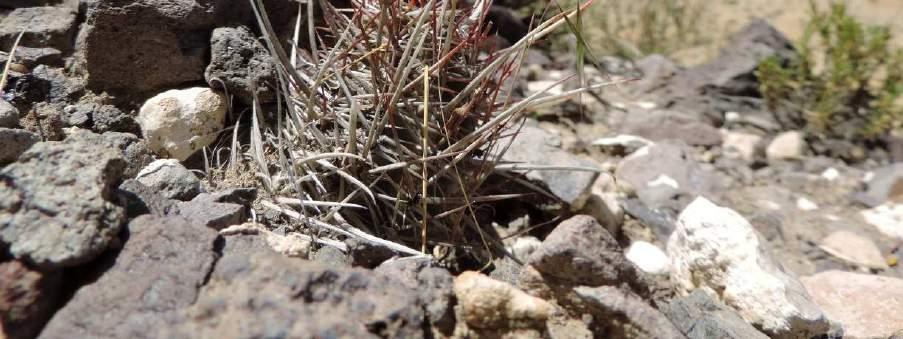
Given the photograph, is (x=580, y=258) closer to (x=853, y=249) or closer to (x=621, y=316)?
(x=621, y=316)

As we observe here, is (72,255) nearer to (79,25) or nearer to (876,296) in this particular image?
(79,25)

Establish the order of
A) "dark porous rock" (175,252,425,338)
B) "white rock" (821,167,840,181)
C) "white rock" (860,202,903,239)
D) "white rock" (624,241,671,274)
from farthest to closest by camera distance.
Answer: "white rock" (821,167,840,181), "white rock" (860,202,903,239), "white rock" (624,241,671,274), "dark porous rock" (175,252,425,338)

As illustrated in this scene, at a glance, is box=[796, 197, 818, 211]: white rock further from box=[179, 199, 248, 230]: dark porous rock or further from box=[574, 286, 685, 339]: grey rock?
box=[179, 199, 248, 230]: dark porous rock

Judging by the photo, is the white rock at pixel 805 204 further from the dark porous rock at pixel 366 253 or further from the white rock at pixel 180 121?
the white rock at pixel 180 121

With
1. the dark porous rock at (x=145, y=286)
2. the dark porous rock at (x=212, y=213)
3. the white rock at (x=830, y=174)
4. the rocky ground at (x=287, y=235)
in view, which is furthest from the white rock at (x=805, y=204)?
the dark porous rock at (x=145, y=286)

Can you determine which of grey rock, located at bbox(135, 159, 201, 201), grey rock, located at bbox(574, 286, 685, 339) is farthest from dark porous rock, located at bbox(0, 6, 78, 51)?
grey rock, located at bbox(574, 286, 685, 339)

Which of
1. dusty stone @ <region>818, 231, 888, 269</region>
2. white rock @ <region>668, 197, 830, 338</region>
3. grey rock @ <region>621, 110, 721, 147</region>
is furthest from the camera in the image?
grey rock @ <region>621, 110, 721, 147</region>

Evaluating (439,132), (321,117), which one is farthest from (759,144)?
(321,117)
